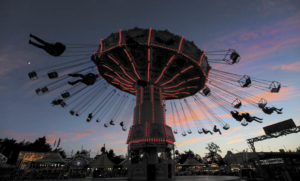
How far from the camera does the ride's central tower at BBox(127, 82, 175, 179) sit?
18562 mm

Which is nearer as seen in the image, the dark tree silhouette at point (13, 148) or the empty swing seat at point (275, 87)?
the empty swing seat at point (275, 87)

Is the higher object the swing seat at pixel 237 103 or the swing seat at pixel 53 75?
the swing seat at pixel 53 75

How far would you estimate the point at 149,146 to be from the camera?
1889cm

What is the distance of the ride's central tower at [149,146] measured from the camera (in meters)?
18.6

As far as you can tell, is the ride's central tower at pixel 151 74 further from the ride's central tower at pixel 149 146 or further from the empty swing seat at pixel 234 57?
the empty swing seat at pixel 234 57

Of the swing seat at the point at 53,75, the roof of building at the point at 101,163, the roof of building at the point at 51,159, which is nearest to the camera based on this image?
the swing seat at the point at 53,75

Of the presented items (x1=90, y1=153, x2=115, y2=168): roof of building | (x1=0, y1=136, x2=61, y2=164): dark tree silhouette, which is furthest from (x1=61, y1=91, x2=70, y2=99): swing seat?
(x1=0, y1=136, x2=61, y2=164): dark tree silhouette

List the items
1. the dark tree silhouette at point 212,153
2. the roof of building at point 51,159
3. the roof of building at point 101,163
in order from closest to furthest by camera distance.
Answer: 1. the roof of building at point 51,159
2. the roof of building at point 101,163
3. the dark tree silhouette at point 212,153

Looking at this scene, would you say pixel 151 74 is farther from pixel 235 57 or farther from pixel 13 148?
pixel 13 148

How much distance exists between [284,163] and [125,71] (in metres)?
23.4

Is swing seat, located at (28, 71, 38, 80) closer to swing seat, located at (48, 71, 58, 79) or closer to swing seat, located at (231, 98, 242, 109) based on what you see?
swing seat, located at (48, 71, 58, 79)

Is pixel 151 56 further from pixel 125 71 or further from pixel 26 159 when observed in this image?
pixel 26 159

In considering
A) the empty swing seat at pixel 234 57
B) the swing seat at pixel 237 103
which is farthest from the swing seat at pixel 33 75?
the swing seat at pixel 237 103

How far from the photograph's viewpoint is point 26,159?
34.2 meters
